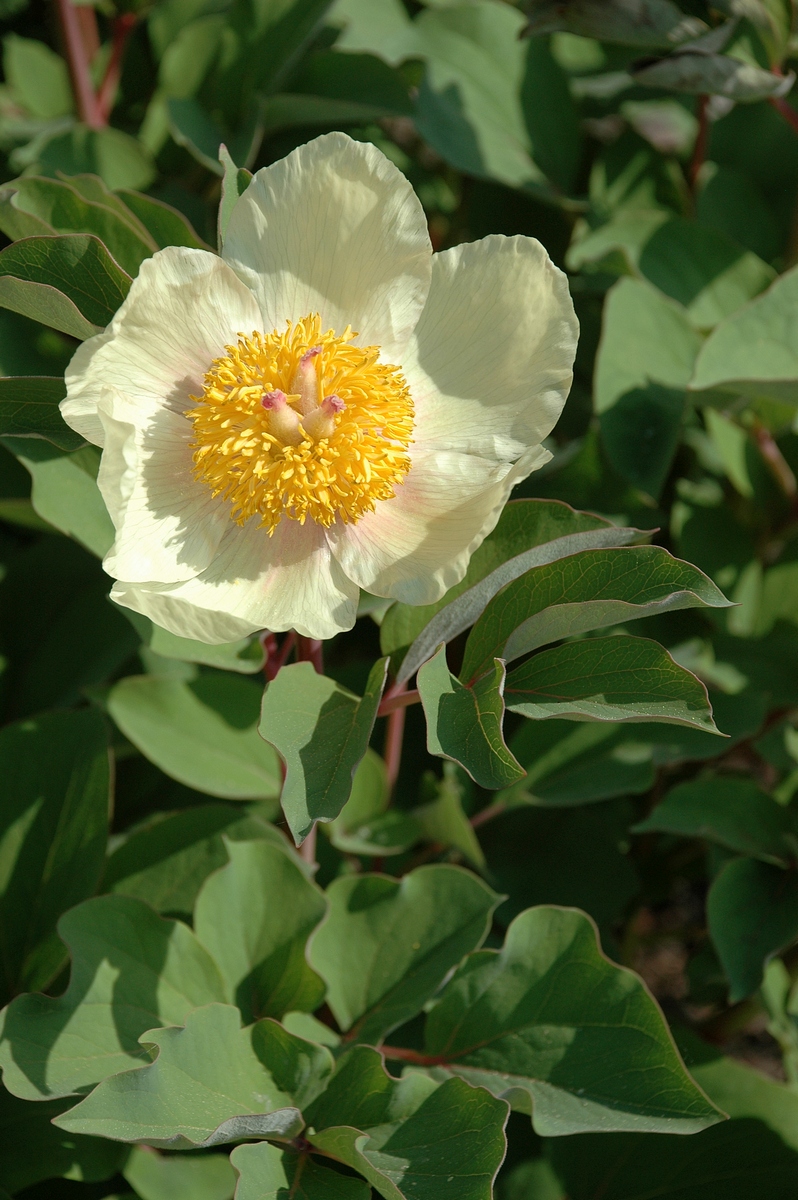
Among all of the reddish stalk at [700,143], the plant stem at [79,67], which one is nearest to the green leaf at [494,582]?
the reddish stalk at [700,143]

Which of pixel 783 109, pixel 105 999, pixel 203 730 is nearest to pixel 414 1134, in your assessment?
pixel 105 999

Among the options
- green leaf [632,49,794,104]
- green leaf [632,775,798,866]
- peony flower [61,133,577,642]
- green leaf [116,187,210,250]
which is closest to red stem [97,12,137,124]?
green leaf [116,187,210,250]

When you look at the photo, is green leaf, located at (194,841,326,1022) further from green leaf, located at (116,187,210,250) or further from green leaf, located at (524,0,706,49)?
green leaf, located at (524,0,706,49)

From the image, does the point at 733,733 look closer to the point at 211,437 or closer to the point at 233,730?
the point at 233,730

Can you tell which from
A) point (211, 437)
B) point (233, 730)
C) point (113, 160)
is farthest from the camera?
point (113, 160)

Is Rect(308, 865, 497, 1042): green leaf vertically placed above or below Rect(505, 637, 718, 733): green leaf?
below

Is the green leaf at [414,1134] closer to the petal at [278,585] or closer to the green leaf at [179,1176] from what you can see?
the green leaf at [179,1176]

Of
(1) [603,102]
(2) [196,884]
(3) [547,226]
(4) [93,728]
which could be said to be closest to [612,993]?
(2) [196,884]
